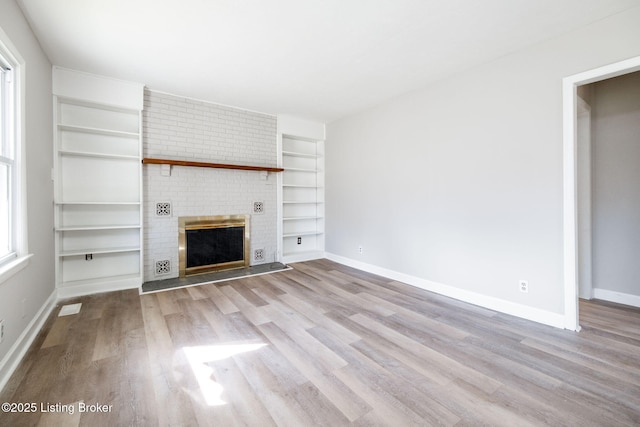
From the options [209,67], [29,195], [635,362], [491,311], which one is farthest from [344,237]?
[29,195]

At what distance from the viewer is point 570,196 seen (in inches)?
95.6

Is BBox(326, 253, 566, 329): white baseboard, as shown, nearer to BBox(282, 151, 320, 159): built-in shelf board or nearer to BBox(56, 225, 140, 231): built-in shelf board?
BBox(282, 151, 320, 159): built-in shelf board

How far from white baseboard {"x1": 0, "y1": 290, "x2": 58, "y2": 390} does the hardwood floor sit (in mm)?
59

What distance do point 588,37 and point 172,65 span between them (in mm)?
4006

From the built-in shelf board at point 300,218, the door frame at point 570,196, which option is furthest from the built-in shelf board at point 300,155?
the door frame at point 570,196

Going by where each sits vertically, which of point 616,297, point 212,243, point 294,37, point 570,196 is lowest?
point 616,297

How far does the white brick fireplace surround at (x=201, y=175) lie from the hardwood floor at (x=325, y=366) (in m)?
1.16

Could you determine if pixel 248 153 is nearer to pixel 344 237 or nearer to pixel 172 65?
pixel 172 65

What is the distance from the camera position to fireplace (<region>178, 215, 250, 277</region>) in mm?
4102

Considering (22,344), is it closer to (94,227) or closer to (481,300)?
(94,227)

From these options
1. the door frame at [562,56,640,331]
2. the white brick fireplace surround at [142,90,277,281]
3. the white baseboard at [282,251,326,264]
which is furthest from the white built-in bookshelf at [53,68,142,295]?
the door frame at [562,56,640,331]

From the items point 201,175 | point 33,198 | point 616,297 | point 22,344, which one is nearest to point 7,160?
point 33,198

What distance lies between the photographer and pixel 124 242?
12.4 feet

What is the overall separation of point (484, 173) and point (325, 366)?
256cm
